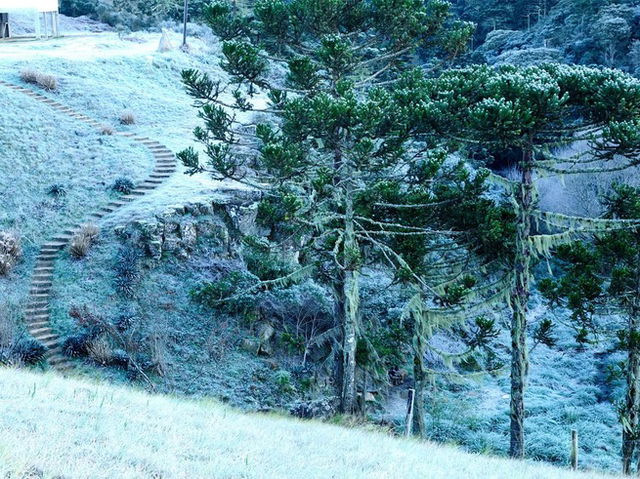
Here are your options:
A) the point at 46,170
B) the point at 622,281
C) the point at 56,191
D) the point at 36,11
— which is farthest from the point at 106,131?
the point at 36,11

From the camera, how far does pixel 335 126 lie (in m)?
13.0

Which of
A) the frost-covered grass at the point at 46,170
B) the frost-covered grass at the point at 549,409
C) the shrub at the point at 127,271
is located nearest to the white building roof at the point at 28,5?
the frost-covered grass at the point at 46,170

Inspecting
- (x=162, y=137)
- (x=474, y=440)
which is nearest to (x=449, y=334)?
(x=474, y=440)

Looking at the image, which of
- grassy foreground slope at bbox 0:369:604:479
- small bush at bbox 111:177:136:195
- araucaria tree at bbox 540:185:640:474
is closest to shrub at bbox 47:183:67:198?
small bush at bbox 111:177:136:195

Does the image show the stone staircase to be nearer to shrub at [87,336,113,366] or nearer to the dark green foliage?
shrub at [87,336,113,366]

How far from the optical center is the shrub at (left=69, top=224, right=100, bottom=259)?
19031mm

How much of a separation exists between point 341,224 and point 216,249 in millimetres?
5987

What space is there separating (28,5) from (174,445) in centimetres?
4307

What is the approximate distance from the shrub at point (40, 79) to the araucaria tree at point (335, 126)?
53.5ft

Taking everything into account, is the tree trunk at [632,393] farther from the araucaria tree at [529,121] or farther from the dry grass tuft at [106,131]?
the dry grass tuft at [106,131]

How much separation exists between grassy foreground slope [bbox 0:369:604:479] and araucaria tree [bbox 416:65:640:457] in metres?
3.80

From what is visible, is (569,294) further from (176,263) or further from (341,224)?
(176,263)

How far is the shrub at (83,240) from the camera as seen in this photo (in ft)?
62.4

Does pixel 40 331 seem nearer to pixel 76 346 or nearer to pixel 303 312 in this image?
pixel 76 346
